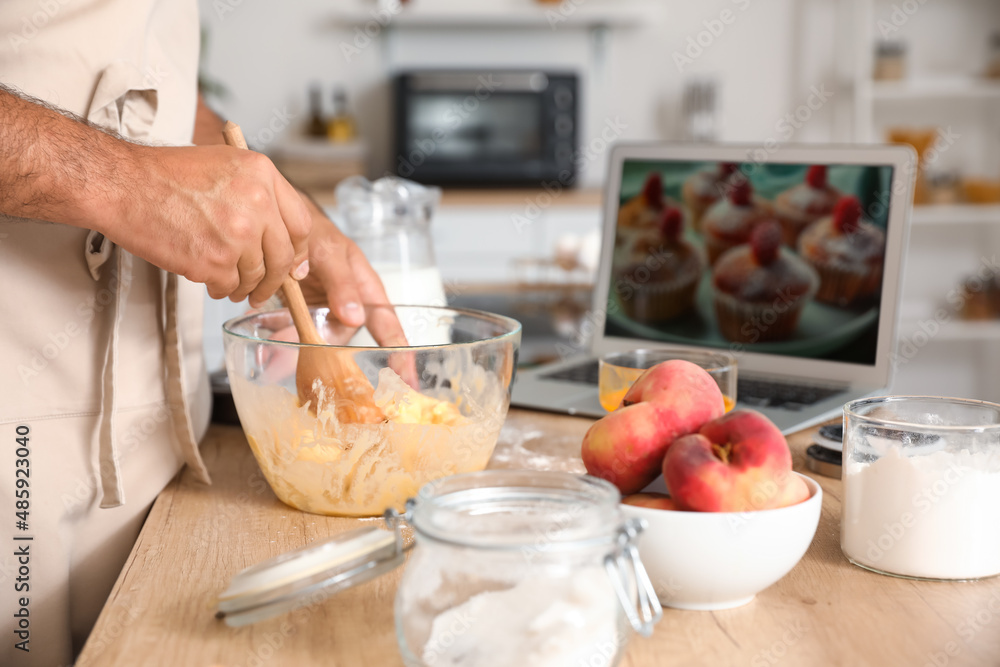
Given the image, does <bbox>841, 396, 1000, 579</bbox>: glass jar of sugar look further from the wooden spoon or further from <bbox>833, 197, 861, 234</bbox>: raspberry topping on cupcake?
<bbox>833, 197, 861, 234</bbox>: raspberry topping on cupcake

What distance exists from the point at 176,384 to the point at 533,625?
0.51 m

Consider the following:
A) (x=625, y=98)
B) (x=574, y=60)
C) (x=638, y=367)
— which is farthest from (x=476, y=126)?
(x=638, y=367)

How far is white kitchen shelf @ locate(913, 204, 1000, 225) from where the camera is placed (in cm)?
330

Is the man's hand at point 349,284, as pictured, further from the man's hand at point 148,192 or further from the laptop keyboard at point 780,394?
the laptop keyboard at point 780,394

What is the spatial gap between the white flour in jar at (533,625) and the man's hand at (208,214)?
1.17ft

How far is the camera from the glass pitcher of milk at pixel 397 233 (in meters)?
1.04

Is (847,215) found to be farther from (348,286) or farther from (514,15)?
(514,15)

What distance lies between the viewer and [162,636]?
537mm

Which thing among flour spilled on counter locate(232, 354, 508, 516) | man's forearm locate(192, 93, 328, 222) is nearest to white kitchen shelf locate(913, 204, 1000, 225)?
man's forearm locate(192, 93, 328, 222)

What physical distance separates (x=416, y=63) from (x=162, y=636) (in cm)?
341

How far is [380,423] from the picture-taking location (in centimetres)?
71

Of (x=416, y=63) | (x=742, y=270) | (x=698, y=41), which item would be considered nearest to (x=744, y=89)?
→ (x=698, y=41)

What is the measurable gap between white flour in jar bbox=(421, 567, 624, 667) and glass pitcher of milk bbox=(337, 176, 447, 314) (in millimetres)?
594

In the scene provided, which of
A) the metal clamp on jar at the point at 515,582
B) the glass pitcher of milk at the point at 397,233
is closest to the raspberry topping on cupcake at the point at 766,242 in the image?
the glass pitcher of milk at the point at 397,233
